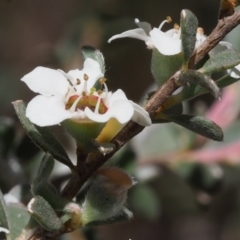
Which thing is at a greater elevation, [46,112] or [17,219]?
[46,112]

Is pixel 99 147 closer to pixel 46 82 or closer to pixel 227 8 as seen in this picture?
pixel 46 82

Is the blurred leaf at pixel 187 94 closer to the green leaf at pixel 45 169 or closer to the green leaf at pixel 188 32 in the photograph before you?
the green leaf at pixel 188 32

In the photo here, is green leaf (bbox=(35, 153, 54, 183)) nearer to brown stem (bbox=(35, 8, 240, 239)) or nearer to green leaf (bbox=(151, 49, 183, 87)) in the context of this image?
brown stem (bbox=(35, 8, 240, 239))

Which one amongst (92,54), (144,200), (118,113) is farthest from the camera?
(144,200)

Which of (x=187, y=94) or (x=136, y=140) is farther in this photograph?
(x=136, y=140)

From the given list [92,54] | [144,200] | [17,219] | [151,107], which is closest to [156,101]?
[151,107]

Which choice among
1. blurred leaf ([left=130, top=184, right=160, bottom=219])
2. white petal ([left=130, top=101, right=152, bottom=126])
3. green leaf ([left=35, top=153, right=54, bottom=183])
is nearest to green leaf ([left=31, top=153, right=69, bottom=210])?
green leaf ([left=35, top=153, right=54, bottom=183])

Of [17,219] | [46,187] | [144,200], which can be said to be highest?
[46,187]

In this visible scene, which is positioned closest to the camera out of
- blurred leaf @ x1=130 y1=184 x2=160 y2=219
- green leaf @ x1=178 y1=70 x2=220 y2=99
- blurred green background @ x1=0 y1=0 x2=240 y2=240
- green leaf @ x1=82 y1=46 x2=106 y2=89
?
green leaf @ x1=178 y1=70 x2=220 y2=99
